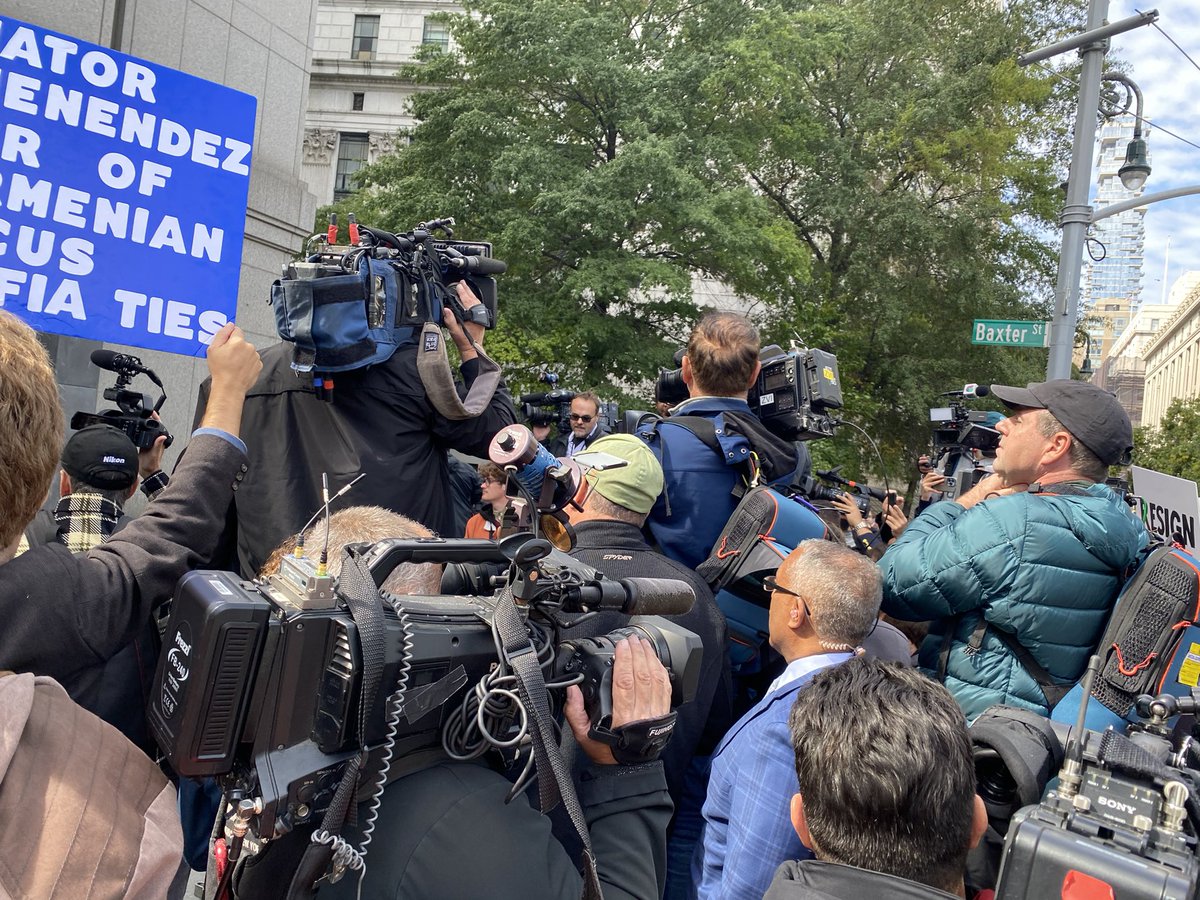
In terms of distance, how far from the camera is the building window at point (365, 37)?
35719mm

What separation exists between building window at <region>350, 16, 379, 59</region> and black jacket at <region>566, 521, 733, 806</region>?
36.7 meters

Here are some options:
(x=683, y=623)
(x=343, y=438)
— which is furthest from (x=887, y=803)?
(x=343, y=438)

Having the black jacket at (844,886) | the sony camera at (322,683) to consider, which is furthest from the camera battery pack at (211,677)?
the black jacket at (844,886)

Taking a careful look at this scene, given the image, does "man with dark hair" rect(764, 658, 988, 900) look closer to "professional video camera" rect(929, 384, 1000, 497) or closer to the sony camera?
the sony camera

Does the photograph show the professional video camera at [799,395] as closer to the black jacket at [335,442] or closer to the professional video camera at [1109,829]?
the black jacket at [335,442]

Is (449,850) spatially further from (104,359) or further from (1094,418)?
(104,359)

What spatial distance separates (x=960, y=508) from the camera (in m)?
3.20

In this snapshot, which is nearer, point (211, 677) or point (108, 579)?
point (211, 677)

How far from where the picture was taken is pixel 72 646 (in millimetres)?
1549

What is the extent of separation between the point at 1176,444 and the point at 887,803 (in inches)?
1186

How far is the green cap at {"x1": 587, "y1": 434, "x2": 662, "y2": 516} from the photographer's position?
9.39ft

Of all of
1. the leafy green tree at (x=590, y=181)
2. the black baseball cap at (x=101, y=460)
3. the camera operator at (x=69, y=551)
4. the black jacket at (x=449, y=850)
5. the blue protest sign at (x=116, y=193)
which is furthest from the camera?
the leafy green tree at (x=590, y=181)

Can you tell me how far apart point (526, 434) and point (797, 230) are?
2002cm

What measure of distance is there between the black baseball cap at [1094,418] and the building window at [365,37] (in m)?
36.8
